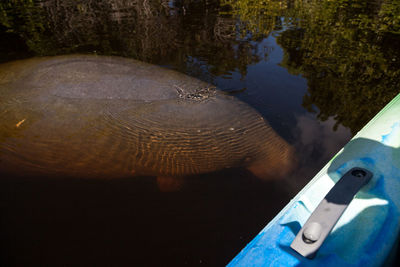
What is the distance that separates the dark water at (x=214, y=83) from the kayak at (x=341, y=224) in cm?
92

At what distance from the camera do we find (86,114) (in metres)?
3.65

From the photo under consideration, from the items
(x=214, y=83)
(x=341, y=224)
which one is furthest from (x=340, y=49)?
(x=341, y=224)

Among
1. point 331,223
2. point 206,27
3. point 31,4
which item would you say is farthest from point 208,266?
point 31,4

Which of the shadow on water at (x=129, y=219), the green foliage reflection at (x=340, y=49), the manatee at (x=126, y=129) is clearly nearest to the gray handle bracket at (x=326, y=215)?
the shadow on water at (x=129, y=219)

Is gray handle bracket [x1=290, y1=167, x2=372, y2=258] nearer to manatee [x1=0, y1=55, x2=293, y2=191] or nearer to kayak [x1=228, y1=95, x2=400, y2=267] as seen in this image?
kayak [x1=228, y1=95, x2=400, y2=267]

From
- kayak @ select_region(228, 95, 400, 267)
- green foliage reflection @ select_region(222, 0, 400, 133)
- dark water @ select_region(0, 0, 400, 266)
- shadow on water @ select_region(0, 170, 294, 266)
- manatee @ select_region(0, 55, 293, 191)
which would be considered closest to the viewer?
kayak @ select_region(228, 95, 400, 267)

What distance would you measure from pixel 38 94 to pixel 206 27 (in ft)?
18.5

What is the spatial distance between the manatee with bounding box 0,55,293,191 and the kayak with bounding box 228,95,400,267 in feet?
4.22

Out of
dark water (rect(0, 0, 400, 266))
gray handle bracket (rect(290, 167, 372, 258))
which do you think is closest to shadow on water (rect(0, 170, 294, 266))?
dark water (rect(0, 0, 400, 266))

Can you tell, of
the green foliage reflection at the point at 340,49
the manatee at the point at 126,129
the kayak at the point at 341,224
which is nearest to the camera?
the kayak at the point at 341,224

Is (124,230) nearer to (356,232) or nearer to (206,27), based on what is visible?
(356,232)

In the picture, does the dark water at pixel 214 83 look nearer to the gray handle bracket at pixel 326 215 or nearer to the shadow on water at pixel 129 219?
the shadow on water at pixel 129 219

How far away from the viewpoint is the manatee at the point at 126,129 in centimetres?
291

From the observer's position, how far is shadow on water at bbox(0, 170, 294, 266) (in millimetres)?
2078
